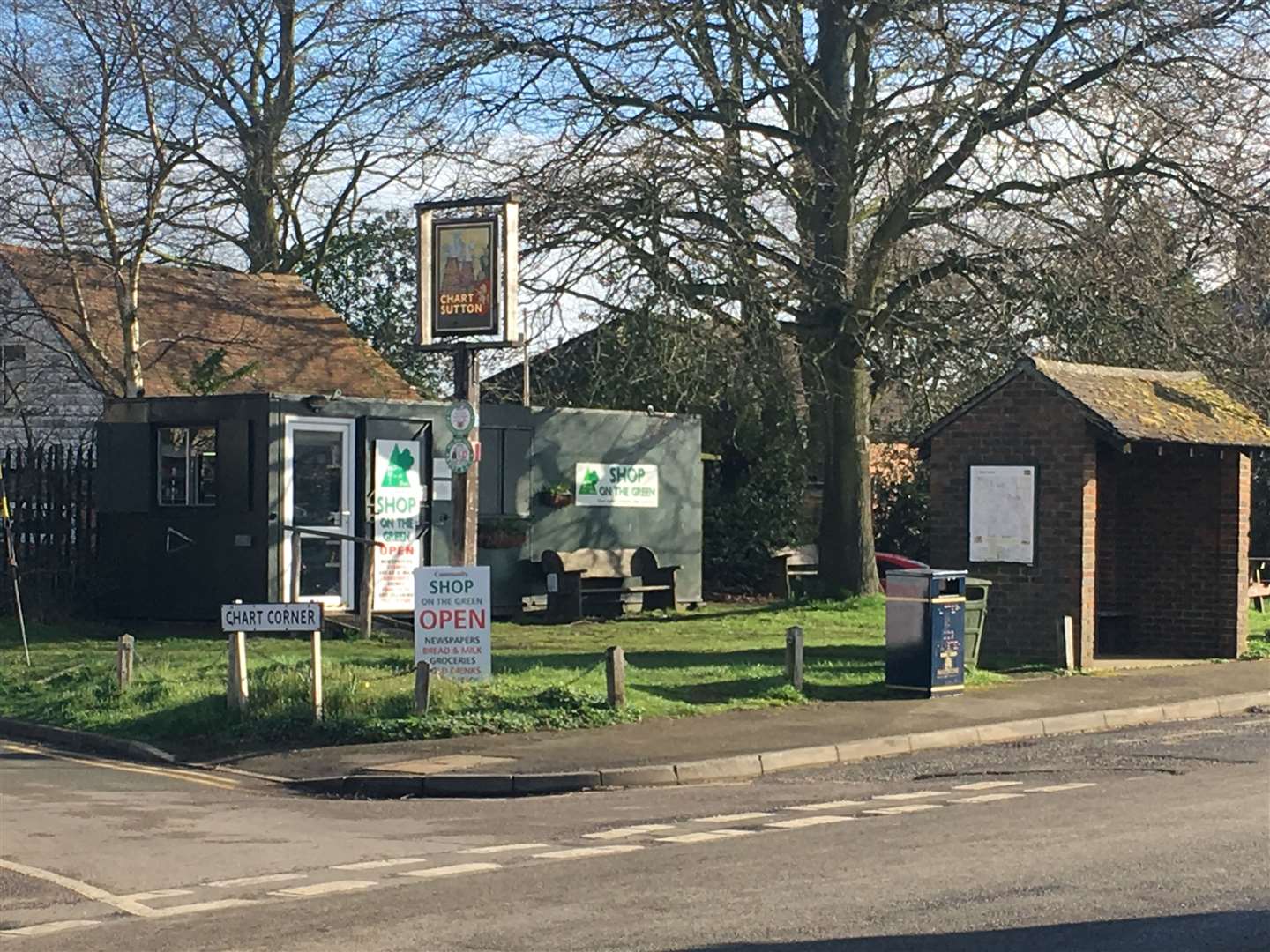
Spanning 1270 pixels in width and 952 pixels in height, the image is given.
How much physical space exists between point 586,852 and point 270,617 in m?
5.75

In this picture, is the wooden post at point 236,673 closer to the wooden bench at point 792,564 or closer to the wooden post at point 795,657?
the wooden post at point 795,657

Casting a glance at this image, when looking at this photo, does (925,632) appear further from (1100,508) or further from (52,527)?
(52,527)

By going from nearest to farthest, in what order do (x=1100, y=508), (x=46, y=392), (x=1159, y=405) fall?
(x=1159, y=405) → (x=1100, y=508) → (x=46, y=392)

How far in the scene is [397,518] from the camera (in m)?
23.1

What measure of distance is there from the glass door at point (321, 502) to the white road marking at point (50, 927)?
44.7ft

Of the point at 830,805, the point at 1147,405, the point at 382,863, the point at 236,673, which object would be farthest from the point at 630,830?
the point at 1147,405

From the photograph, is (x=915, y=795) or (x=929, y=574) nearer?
(x=915, y=795)

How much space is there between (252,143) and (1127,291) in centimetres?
1518

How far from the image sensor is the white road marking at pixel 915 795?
12141 mm

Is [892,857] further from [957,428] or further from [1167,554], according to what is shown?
[1167,554]

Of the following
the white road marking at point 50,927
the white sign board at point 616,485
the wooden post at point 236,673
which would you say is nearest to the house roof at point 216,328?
the white sign board at point 616,485

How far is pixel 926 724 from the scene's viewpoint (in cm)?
1571

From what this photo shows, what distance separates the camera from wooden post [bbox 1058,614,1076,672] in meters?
19.5

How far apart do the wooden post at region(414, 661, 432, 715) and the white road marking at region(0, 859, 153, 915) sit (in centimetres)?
546
